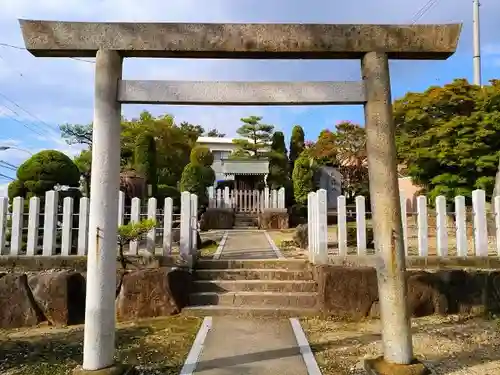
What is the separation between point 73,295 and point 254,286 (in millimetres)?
2972

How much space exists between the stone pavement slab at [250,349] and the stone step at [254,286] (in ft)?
2.60

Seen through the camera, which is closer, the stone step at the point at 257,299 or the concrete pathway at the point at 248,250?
the stone step at the point at 257,299

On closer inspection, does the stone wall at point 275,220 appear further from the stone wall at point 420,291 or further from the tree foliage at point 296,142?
the tree foliage at point 296,142

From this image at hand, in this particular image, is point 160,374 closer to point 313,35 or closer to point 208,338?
point 208,338

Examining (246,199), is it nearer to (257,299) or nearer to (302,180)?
(302,180)

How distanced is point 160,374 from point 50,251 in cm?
411

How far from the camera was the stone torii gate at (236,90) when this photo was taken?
3982 millimetres

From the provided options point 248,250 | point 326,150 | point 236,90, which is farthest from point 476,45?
point 236,90

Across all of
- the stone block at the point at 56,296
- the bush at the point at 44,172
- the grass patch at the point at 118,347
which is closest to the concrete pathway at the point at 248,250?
the grass patch at the point at 118,347

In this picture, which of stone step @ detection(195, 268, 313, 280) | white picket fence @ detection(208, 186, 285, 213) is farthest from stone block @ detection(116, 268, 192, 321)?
white picket fence @ detection(208, 186, 285, 213)

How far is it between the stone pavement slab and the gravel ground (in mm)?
341

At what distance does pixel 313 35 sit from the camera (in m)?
4.17

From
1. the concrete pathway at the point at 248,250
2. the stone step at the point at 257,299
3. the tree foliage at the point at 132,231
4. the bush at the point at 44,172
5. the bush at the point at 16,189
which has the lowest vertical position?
the stone step at the point at 257,299

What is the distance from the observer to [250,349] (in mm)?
5020
